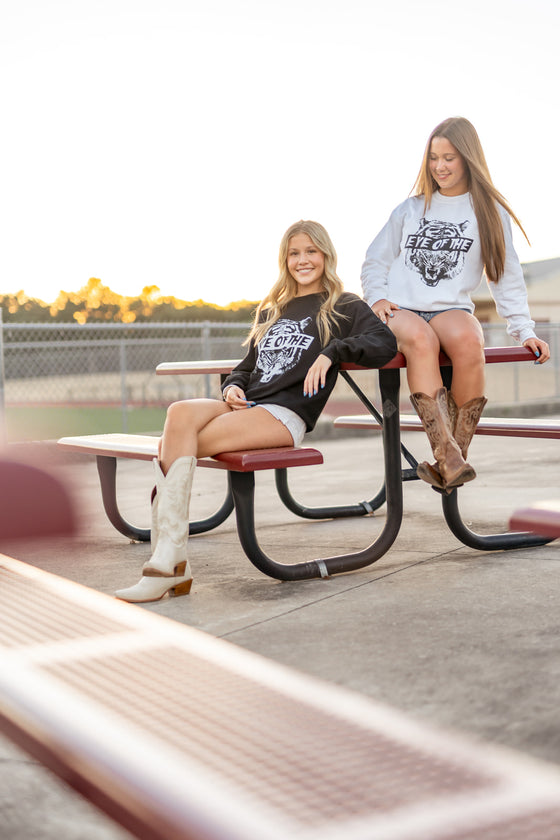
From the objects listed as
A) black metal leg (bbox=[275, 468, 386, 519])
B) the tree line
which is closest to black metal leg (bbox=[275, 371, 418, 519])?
black metal leg (bbox=[275, 468, 386, 519])

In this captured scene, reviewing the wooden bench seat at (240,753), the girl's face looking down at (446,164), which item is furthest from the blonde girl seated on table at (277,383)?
the wooden bench seat at (240,753)

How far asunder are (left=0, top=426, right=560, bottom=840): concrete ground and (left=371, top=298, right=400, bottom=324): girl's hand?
1050 mm

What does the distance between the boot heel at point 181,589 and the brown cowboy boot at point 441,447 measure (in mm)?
1001

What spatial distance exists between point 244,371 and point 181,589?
1.07m

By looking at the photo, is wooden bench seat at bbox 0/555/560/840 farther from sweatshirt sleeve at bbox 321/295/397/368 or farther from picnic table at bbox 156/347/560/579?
sweatshirt sleeve at bbox 321/295/397/368

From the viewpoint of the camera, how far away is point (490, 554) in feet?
13.5

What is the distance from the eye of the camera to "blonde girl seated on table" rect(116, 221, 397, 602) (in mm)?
3402

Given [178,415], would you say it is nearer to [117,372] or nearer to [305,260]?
[305,260]

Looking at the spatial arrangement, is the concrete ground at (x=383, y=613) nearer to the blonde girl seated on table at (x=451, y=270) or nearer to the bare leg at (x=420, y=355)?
the blonde girl seated on table at (x=451, y=270)

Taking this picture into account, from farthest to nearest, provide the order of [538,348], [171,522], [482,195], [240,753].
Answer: [482,195] < [538,348] < [171,522] < [240,753]

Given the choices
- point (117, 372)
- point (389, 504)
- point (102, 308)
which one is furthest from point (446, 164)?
point (102, 308)

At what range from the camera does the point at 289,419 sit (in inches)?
145

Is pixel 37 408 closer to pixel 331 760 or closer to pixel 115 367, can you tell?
pixel 115 367

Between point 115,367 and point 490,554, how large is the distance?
12322mm
